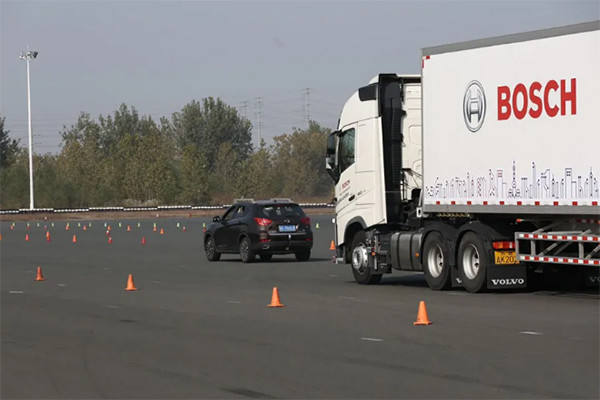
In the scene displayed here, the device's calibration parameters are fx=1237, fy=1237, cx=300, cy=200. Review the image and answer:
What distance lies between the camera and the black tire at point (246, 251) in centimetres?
3262

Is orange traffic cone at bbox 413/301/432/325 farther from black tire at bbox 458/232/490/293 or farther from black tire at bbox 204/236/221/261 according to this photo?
black tire at bbox 204/236/221/261

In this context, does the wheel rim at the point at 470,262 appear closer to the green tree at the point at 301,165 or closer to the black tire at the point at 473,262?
the black tire at the point at 473,262

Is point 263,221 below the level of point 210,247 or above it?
above

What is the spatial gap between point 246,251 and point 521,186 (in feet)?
46.0

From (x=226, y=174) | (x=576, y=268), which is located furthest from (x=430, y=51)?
(x=226, y=174)

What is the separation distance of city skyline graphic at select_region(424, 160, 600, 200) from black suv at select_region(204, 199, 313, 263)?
10.6 metres

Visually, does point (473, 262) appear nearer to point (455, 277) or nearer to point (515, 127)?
point (455, 277)

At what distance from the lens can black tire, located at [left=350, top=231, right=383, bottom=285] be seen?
24.4 meters

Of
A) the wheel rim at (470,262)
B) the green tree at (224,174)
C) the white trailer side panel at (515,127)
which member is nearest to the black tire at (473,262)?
the wheel rim at (470,262)

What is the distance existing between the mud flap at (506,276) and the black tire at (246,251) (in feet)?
42.2

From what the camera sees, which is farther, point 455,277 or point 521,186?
point 455,277

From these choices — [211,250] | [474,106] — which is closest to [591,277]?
[474,106]

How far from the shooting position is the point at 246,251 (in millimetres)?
32812

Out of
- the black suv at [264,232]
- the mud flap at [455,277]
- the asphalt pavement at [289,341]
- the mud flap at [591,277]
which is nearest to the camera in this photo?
Result: the asphalt pavement at [289,341]
